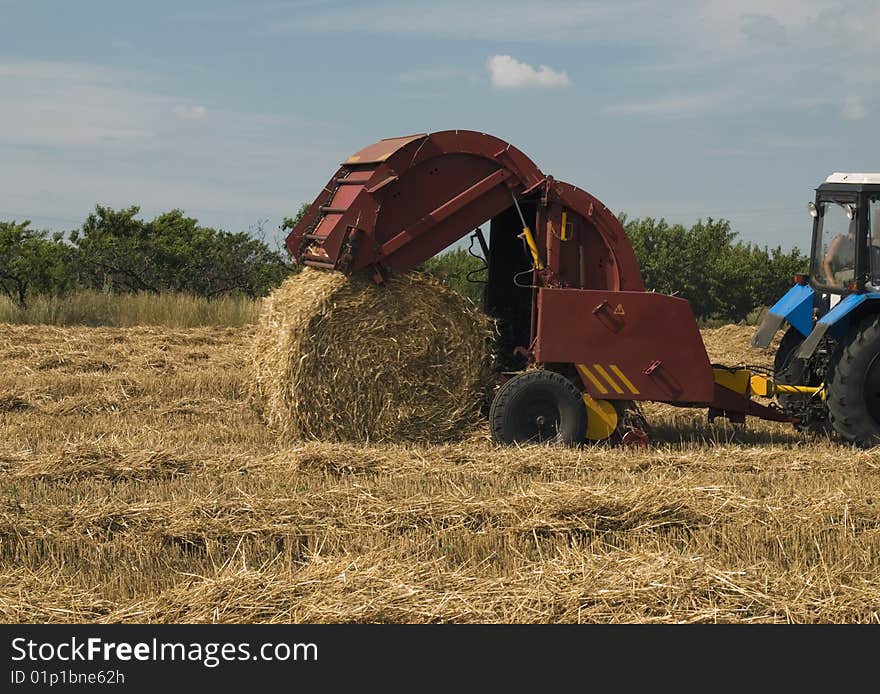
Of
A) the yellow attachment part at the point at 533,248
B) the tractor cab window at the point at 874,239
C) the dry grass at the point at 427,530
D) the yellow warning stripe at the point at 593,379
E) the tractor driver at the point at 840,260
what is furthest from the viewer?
the tractor driver at the point at 840,260

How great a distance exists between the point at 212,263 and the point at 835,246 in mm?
14540

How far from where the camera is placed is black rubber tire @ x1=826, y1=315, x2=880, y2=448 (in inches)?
322

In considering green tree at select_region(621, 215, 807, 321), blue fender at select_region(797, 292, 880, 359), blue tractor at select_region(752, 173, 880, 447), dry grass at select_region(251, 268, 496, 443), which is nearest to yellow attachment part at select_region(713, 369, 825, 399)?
blue tractor at select_region(752, 173, 880, 447)

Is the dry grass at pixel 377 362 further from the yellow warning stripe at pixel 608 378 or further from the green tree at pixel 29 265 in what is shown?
the green tree at pixel 29 265

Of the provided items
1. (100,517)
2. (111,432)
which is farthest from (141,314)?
(100,517)

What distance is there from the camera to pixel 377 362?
26.7 ft

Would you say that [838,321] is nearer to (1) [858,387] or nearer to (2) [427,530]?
(1) [858,387]

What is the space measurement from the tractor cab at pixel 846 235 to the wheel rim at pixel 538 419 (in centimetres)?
237

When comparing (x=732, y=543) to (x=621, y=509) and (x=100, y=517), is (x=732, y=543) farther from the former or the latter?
(x=100, y=517)

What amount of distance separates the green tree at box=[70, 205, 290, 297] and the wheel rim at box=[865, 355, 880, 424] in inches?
543

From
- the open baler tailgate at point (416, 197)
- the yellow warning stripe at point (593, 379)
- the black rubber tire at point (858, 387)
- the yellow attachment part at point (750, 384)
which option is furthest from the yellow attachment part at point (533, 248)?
the black rubber tire at point (858, 387)

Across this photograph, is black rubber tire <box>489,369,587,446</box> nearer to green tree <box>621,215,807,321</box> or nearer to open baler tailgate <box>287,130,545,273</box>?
open baler tailgate <box>287,130,545,273</box>

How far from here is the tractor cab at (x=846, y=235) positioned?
28.1 ft

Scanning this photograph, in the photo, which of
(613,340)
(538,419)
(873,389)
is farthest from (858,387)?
(538,419)
